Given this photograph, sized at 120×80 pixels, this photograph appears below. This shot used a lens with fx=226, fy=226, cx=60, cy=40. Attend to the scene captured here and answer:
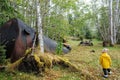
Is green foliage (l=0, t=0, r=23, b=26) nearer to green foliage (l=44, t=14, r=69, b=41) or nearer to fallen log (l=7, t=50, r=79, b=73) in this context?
fallen log (l=7, t=50, r=79, b=73)

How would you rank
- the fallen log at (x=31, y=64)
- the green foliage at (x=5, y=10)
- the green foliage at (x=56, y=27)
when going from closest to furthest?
the fallen log at (x=31, y=64) → the green foliage at (x=5, y=10) → the green foliage at (x=56, y=27)

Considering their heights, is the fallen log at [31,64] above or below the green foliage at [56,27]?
below

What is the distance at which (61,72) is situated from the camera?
34.0ft

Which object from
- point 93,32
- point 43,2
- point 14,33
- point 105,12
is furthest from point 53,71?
point 93,32

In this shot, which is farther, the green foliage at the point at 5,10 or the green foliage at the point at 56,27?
the green foliage at the point at 56,27

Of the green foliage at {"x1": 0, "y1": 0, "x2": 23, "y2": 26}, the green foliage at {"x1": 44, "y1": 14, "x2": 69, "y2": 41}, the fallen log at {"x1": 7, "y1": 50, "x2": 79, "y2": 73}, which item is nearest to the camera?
the fallen log at {"x1": 7, "y1": 50, "x2": 79, "y2": 73}

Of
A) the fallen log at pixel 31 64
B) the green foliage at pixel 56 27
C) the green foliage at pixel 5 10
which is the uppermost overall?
the green foliage at pixel 5 10

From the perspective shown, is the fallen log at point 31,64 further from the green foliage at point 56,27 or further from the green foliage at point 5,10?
the green foliage at point 56,27

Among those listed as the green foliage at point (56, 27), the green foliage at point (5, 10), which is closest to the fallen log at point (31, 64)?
the green foliage at point (5, 10)

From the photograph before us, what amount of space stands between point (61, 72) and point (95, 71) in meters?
1.99

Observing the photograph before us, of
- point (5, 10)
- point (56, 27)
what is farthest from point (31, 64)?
point (56, 27)

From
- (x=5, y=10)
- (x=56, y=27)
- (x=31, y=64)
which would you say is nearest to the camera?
(x=31, y=64)

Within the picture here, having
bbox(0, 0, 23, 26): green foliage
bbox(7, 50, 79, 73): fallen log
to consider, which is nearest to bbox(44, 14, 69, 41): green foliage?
bbox(0, 0, 23, 26): green foliage

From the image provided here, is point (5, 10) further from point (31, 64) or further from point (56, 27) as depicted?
point (56, 27)
